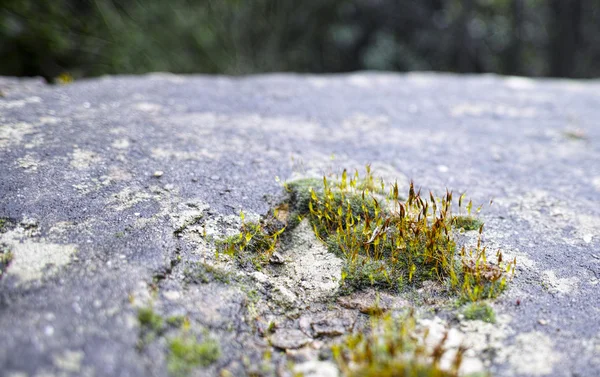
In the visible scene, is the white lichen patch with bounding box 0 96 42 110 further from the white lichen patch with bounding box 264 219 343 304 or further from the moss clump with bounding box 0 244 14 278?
the white lichen patch with bounding box 264 219 343 304

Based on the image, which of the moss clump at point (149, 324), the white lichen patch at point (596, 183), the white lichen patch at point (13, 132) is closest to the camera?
the moss clump at point (149, 324)

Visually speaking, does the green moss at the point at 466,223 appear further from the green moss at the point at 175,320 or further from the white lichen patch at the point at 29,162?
the white lichen patch at the point at 29,162

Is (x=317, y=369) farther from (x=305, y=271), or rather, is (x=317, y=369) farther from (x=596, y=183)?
(x=596, y=183)

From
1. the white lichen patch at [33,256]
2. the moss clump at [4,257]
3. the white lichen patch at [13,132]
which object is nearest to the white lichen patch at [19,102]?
the white lichen patch at [13,132]

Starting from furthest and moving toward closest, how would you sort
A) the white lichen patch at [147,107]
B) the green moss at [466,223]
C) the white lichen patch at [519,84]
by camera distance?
the white lichen patch at [519,84]
the white lichen patch at [147,107]
the green moss at [466,223]

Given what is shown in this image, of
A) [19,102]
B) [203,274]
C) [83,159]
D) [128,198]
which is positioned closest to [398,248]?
[203,274]

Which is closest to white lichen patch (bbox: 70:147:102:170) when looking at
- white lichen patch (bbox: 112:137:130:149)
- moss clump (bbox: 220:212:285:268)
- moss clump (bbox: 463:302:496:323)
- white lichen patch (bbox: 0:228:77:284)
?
white lichen patch (bbox: 112:137:130:149)
